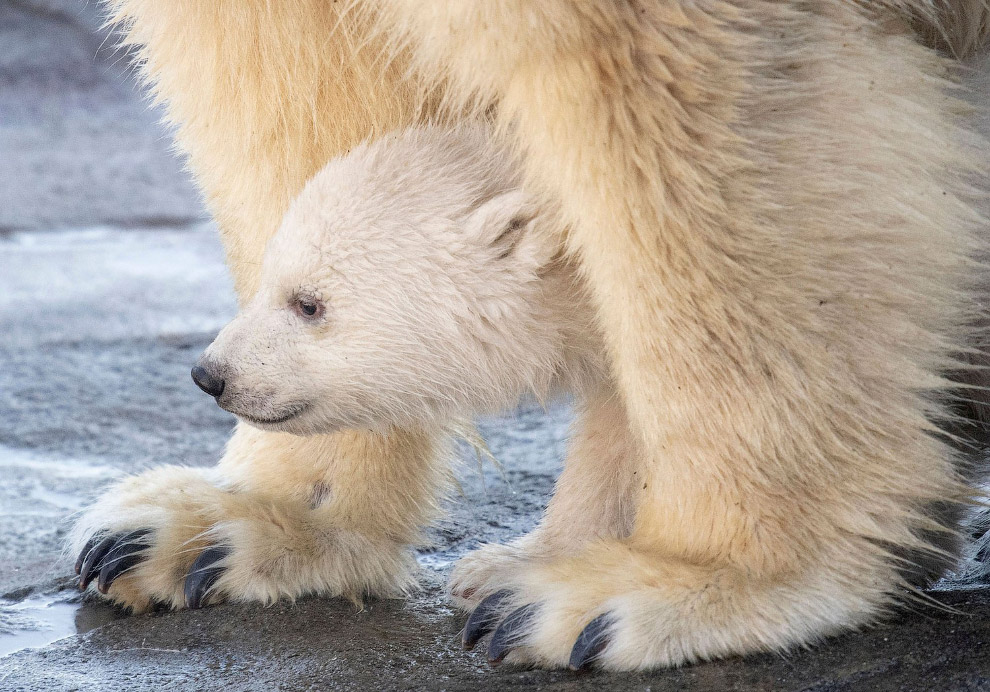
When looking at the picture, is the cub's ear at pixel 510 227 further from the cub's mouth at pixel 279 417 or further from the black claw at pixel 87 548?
the black claw at pixel 87 548

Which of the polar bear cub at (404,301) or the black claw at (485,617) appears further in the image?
the polar bear cub at (404,301)

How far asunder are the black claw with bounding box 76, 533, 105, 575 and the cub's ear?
915mm

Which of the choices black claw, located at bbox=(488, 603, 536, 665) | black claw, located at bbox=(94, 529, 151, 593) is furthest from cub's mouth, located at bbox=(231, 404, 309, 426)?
black claw, located at bbox=(488, 603, 536, 665)

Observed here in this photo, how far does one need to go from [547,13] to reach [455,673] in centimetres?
101

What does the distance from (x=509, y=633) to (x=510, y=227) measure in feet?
2.19

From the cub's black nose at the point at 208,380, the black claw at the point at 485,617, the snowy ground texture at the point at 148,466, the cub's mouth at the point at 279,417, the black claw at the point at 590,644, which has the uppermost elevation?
the cub's black nose at the point at 208,380

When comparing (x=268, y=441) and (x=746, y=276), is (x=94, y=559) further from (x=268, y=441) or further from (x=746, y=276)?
(x=746, y=276)

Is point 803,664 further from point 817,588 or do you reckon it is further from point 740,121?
point 740,121

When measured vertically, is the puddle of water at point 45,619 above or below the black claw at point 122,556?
below

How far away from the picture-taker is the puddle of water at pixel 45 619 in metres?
2.34

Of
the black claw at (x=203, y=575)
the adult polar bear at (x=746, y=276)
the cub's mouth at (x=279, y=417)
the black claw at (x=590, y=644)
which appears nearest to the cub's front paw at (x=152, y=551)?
the black claw at (x=203, y=575)

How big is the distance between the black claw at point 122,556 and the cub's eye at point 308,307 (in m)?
0.51

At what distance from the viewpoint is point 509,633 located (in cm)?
212

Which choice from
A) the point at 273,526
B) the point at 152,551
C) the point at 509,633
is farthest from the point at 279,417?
the point at 509,633
